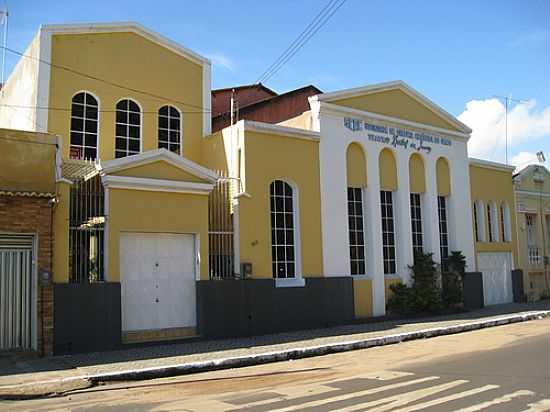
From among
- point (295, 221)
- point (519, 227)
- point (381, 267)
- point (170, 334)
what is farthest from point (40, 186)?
point (519, 227)

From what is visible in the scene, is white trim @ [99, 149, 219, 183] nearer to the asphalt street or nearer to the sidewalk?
the sidewalk

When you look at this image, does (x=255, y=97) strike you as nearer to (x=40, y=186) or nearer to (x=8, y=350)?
(x=40, y=186)

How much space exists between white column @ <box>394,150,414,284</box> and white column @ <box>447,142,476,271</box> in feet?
9.65

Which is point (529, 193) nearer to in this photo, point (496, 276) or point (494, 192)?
point (494, 192)

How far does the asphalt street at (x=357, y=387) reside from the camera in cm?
754

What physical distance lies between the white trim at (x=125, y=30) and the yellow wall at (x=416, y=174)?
8.09 m

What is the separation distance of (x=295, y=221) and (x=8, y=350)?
8307mm

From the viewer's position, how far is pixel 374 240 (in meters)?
18.9

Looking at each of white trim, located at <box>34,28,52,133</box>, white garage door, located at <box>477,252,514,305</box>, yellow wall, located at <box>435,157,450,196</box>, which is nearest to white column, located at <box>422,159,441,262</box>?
yellow wall, located at <box>435,157,450,196</box>

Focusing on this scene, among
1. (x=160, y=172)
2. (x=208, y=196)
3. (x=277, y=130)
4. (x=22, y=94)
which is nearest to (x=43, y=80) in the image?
(x=22, y=94)

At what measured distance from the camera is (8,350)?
12141 millimetres

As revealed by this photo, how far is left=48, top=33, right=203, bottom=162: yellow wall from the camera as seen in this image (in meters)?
15.9

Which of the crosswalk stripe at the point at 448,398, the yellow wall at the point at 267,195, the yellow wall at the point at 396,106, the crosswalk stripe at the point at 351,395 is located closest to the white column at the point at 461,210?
the yellow wall at the point at 396,106

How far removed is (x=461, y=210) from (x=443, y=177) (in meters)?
1.57
